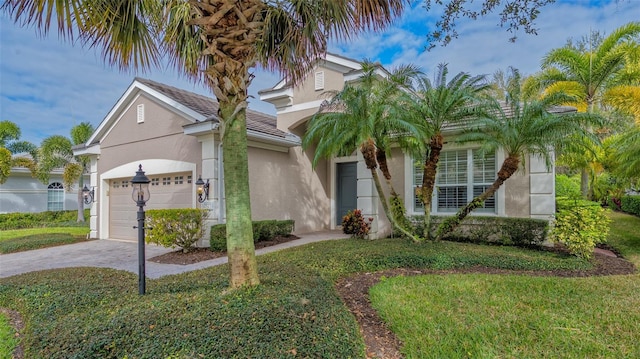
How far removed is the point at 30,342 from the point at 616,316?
23.7ft

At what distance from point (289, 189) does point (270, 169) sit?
1.26 m

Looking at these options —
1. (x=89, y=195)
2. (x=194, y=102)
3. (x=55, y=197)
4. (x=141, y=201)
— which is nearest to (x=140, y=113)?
(x=194, y=102)

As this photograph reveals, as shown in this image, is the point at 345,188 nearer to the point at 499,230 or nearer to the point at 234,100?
the point at 499,230

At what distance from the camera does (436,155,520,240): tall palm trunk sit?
8.24 m

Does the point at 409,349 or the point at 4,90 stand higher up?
the point at 4,90

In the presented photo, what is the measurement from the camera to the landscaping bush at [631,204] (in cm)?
1783

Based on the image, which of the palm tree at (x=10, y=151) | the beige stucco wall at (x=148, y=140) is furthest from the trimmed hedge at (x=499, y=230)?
the palm tree at (x=10, y=151)

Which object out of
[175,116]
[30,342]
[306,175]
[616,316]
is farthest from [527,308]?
[175,116]

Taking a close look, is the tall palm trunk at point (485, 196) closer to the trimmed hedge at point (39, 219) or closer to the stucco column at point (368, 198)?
the stucco column at point (368, 198)

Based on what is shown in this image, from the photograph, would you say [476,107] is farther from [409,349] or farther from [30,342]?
[30,342]

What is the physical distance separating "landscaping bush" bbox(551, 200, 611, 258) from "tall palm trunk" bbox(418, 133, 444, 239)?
118 inches

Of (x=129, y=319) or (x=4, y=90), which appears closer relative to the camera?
(x=129, y=319)

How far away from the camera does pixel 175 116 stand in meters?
11.4

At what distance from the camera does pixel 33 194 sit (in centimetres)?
2061
